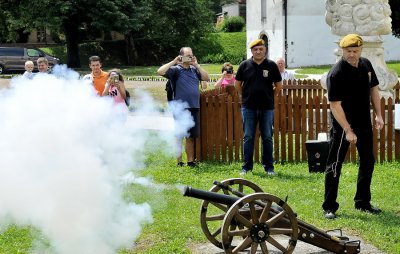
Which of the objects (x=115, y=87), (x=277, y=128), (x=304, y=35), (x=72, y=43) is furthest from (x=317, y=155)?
(x=72, y=43)

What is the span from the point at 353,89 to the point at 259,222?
2.18 meters

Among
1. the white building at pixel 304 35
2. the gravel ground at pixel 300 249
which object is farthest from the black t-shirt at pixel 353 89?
the white building at pixel 304 35

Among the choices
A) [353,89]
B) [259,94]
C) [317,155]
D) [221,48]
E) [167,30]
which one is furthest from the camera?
[221,48]

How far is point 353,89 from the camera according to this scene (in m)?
7.13

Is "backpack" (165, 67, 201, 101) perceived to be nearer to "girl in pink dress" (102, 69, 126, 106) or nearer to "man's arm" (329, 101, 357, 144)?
"girl in pink dress" (102, 69, 126, 106)

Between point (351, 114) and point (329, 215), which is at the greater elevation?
point (351, 114)

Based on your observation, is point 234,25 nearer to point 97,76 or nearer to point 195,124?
point 195,124

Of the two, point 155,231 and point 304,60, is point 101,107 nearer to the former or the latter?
point 155,231

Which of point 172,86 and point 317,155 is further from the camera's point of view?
point 172,86

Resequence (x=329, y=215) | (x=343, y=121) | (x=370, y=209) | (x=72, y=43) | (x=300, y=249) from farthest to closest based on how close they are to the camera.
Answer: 1. (x=72, y=43)
2. (x=370, y=209)
3. (x=329, y=215)
4. (x=343, y=121)
5. (x=300, y=249)

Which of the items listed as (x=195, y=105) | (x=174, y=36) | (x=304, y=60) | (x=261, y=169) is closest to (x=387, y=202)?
(x=261, y=169)

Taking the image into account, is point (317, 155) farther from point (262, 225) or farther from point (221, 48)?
point (221, 48)

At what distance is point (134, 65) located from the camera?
50.2 m

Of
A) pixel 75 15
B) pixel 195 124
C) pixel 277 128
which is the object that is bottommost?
pixel 277 128
